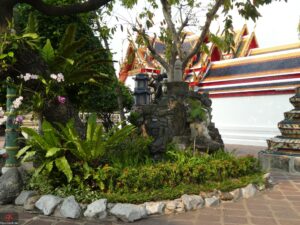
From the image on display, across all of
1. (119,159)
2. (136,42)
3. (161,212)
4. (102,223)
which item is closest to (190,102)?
(119,159)

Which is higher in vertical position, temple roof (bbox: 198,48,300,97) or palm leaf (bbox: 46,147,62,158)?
temple roof (bbox: 198,48,300,97)

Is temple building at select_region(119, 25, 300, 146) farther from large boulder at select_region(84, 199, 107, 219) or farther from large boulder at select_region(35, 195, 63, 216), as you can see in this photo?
large boulder at select_region(84, 199, 107, 219)

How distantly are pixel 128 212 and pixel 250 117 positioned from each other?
1162cm

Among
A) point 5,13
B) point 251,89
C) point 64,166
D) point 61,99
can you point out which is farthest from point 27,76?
point 251,89

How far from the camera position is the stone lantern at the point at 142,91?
47.6 ft

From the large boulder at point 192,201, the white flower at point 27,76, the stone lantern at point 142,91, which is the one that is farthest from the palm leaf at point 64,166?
the stone lantern at point 142,91

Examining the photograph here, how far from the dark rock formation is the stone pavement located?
73.8 inches

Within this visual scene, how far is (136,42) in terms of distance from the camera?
1409 cm

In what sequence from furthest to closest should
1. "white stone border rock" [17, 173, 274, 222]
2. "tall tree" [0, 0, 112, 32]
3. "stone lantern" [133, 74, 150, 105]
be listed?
"stone lantern" [133, 74, 150, 105] < "tall tree" [0, 0, 112, 32] < "white stone border rock" [17, 173, 274, 222]

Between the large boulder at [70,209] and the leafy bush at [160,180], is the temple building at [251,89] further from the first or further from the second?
the large boulder at [70,209]

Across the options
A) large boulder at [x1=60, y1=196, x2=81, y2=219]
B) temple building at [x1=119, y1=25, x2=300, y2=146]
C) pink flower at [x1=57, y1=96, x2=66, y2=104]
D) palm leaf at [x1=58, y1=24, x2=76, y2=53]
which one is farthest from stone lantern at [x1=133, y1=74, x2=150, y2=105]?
large boulder at [x1=60, y1=196, x2=81, y2=219]

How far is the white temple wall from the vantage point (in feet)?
45.6

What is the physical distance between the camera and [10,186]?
519 cm

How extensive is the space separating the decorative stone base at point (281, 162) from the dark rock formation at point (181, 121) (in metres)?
1.34
